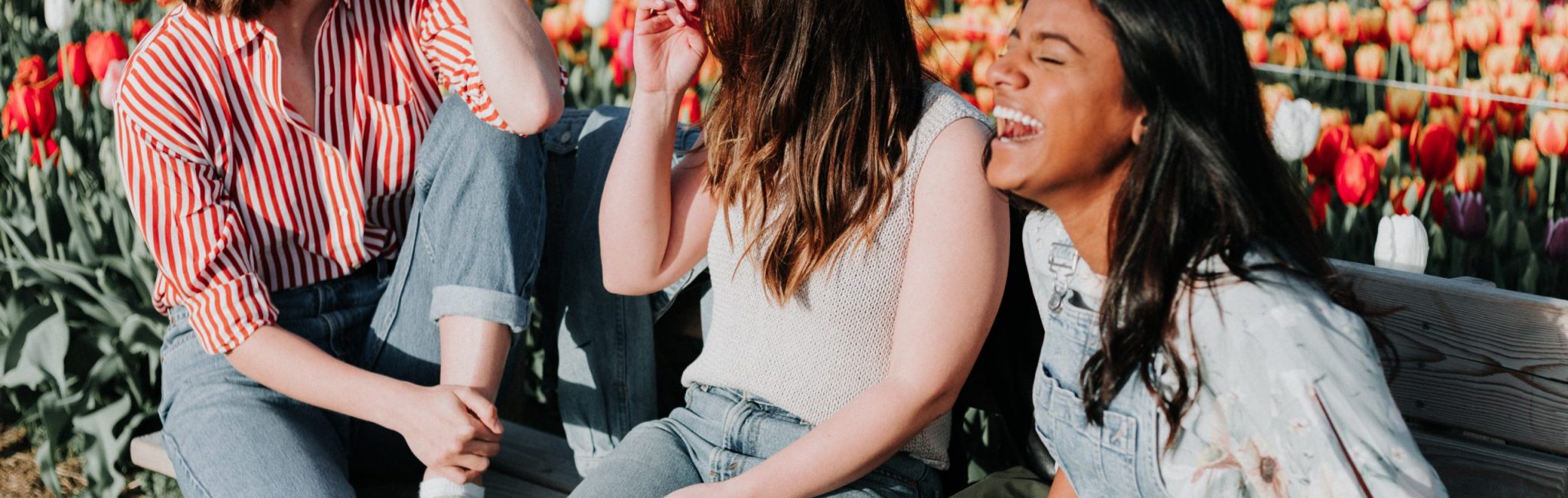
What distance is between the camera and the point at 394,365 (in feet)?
6.98

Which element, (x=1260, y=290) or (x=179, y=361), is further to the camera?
(x=179, y=361)

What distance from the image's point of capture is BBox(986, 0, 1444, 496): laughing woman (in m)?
1.17

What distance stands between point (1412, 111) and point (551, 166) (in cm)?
176

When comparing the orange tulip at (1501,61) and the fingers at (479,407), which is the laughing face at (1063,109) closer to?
the fingers at (479,407)

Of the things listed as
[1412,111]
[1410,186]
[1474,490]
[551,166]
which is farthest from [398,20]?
[1412,111]

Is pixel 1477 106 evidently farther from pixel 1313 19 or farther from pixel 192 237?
pixel 192 237

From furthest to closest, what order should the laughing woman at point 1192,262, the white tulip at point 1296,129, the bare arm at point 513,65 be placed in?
the white tulip at point 1296,129 < the bare arm at point 513,65 < the laughing woman at point 1192,262

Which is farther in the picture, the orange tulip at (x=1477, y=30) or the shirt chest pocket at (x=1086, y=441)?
the orange tulip at (x=1477, y=30)

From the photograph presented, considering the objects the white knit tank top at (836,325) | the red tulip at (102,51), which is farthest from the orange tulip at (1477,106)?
the red tulip at (102,51)

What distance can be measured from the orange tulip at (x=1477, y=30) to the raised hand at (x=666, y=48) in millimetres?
1907

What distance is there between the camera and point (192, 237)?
1944 millimetres

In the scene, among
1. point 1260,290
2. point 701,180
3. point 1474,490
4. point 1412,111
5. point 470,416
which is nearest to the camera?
point 1260,290

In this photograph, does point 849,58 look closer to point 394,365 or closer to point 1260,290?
point 1260,290

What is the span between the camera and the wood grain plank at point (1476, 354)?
61.1 inches
